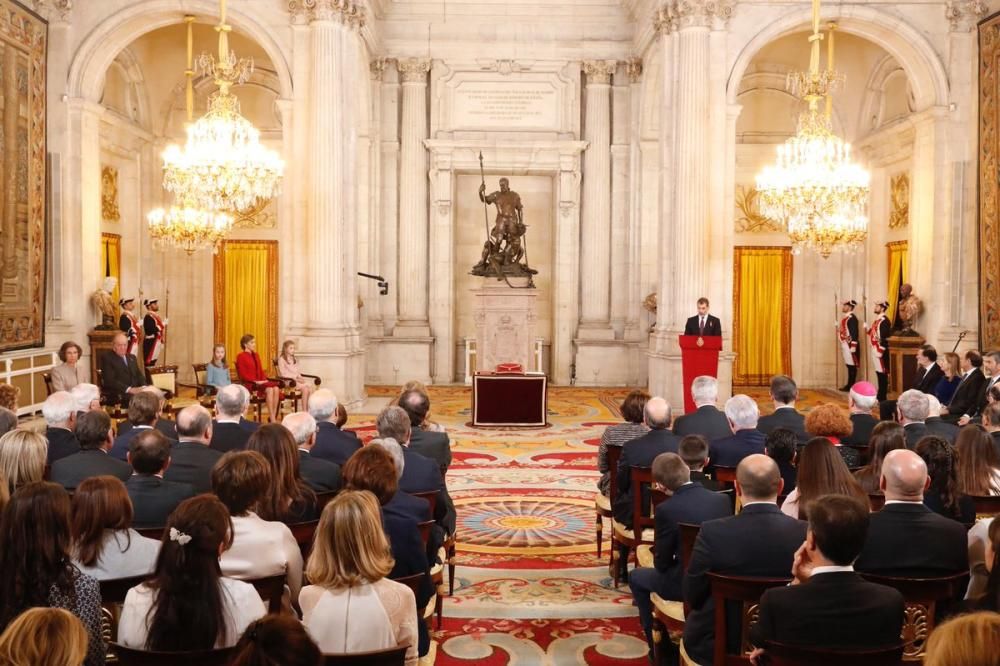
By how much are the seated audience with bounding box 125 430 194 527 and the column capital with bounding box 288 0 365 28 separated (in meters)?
10.6

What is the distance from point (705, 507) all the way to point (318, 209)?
1060 cm

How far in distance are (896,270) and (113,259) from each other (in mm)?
12854

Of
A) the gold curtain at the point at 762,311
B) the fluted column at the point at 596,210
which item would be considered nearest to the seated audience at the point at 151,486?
the fluted column at the point at 596,210

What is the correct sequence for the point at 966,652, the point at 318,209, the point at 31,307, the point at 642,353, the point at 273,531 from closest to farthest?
the point at 966,652, the point at 273,531, the point at 31,307, the point at 318,209, the point at 642,353

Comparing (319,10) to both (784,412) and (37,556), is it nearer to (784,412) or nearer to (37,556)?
(784,412)

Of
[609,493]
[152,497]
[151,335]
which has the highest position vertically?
[151,335]

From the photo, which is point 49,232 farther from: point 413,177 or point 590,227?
point 590,227

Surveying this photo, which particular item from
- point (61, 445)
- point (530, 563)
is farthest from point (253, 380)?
point (530, 563)

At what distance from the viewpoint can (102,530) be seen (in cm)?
342

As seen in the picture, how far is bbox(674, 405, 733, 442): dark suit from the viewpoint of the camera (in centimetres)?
646

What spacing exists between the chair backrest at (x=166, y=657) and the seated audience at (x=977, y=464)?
11.6 feet

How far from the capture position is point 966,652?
1856 millimetres

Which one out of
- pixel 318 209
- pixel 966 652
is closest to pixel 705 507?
pixel 966 652

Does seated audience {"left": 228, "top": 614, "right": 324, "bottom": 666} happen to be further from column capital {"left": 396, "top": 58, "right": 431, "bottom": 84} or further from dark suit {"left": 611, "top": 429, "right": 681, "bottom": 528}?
column capital {"left": 396, "top": 58, "right": 431, "bottom": 84}
